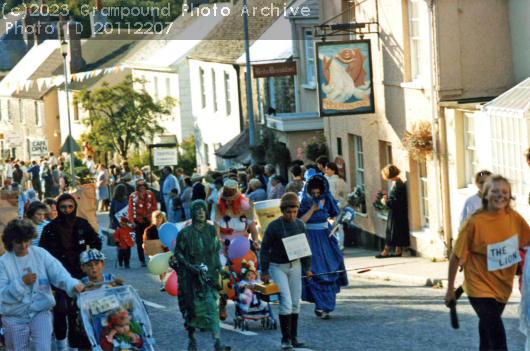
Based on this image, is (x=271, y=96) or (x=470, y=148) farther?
(x=271, y=96)

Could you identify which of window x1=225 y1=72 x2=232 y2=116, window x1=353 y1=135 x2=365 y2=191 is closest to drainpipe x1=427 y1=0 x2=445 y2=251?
window x1=353 y1=135 x2=365 y2=191

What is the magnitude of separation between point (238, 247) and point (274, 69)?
505 inches

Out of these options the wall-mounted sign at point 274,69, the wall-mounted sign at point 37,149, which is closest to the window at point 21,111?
the wall-mounted sign at point 37,149

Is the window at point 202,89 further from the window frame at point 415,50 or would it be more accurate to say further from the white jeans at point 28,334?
the white jeans at point 28,334

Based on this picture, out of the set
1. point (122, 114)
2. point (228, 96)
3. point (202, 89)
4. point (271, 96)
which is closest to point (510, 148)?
point (271, 96)

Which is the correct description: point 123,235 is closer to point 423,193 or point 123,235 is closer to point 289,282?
point 423,193

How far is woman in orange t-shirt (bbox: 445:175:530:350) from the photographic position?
6840 millimetres

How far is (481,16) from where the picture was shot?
15273 millimetres

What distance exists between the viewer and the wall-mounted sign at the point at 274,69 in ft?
75.9

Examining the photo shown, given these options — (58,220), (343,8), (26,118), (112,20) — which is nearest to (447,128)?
(343,8)

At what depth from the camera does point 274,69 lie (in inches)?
915

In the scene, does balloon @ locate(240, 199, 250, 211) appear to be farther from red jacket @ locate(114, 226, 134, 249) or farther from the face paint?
red jacket @ locate(114, 226, 134, 249)

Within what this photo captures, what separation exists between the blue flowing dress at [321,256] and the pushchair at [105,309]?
3.38 metres

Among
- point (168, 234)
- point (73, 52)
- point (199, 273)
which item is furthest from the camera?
point (73, 52)
